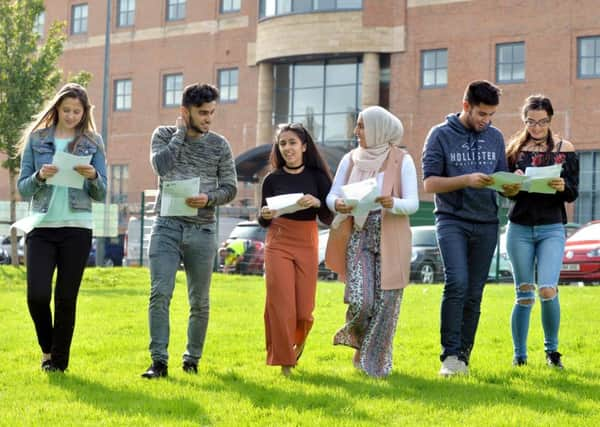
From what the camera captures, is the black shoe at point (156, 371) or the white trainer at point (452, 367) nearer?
the black shoe at point (156, 371)

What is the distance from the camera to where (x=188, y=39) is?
48.3 meters

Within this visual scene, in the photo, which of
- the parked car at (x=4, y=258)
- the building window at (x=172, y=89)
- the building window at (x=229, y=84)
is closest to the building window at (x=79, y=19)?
the building window at (x=172, y=89)

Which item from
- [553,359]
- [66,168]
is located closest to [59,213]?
[66,168]

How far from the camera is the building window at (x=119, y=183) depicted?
4944 cm

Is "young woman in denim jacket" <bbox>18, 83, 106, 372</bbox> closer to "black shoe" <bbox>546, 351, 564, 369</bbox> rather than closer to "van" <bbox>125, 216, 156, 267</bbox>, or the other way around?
"black shoe" <bbox>546, 351, 564, 369</bbox>

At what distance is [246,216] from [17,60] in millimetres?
10658

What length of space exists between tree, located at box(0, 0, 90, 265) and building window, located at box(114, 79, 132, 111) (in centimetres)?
1988

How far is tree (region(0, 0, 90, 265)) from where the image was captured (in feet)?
89.9

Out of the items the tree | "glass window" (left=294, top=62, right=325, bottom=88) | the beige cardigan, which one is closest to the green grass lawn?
the beige cardigan

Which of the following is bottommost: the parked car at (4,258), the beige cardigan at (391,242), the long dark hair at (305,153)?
the parked car at (4,258)

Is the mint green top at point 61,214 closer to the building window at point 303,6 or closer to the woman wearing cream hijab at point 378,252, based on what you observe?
the woman wearing cream hijab at point 378,252

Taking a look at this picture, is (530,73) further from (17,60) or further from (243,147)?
(17,60)

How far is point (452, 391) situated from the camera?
7516mm

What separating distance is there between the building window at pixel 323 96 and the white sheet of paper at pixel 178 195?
33741 millimetres
